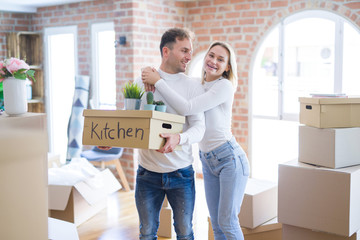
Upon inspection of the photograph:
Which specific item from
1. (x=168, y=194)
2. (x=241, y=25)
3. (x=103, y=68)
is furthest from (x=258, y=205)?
(x=103, y=68)

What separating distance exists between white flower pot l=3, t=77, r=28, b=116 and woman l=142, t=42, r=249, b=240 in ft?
2.89

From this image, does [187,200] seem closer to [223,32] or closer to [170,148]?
[170,148]

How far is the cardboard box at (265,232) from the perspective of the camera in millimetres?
2912

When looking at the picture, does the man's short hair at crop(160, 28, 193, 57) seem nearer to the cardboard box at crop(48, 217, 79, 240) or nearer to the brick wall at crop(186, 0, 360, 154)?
the cardboard box at crop(48, 217, 79, 240)

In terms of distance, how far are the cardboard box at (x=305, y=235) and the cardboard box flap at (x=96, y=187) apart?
1712 mm

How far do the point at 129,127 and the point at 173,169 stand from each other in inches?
12.5

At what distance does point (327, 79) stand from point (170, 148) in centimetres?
306

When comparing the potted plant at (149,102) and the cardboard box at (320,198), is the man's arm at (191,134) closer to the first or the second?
the potted plant at (149,102)

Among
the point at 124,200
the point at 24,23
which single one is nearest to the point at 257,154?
the point at 124,200

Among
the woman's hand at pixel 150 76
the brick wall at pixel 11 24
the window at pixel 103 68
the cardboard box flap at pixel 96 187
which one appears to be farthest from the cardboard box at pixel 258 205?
the brick wall at pixel 11 24

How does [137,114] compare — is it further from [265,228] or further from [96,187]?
[96,187]

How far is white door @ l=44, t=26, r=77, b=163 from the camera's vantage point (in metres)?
5.86

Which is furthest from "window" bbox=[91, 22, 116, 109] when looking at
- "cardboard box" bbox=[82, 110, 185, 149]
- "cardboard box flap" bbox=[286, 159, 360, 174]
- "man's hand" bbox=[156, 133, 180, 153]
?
"man's hand" bbox=[156, 133, 180, 153]

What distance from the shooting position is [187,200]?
6.60ft
